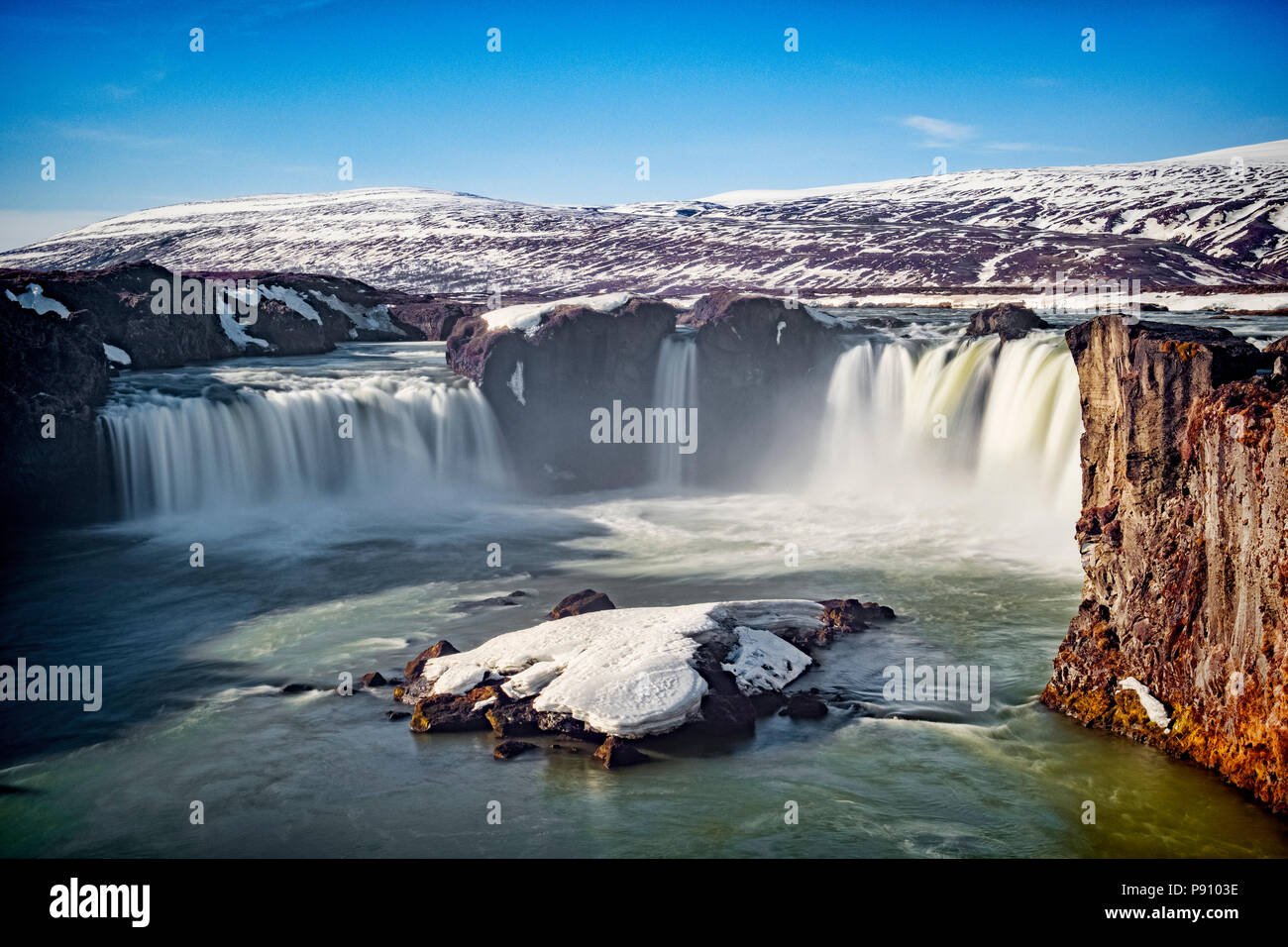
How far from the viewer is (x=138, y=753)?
1392 cm

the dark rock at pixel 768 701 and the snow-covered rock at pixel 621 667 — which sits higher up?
the snow-covered rock at pixel 621 667

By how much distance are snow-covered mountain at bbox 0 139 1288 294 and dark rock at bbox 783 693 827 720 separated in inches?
2709

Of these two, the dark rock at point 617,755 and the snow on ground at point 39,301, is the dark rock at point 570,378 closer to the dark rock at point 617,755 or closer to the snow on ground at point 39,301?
the snow on ground at point 39,301

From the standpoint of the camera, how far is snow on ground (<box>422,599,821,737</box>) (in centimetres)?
1356

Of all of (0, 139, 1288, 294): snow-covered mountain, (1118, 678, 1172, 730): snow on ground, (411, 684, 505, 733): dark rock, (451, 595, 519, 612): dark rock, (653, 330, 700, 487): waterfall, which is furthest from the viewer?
(0, 139, 1288, 294): snow-covered mountain

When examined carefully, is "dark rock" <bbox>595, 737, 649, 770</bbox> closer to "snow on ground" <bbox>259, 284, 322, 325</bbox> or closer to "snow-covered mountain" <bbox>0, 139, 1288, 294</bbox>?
"snow on ground" <bbox>259, 284, 322, 325</bbox>

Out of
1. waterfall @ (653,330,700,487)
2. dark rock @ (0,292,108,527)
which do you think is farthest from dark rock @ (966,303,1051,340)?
dark rock @ (0,292,108,527)

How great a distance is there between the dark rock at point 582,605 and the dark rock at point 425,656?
2.22m

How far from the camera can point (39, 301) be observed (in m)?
31.2

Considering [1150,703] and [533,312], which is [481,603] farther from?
[533,312]

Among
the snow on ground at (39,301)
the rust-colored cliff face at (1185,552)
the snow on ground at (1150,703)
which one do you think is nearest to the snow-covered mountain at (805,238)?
the snow on ground at (39,301)

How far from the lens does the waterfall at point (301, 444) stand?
29.3 metres
